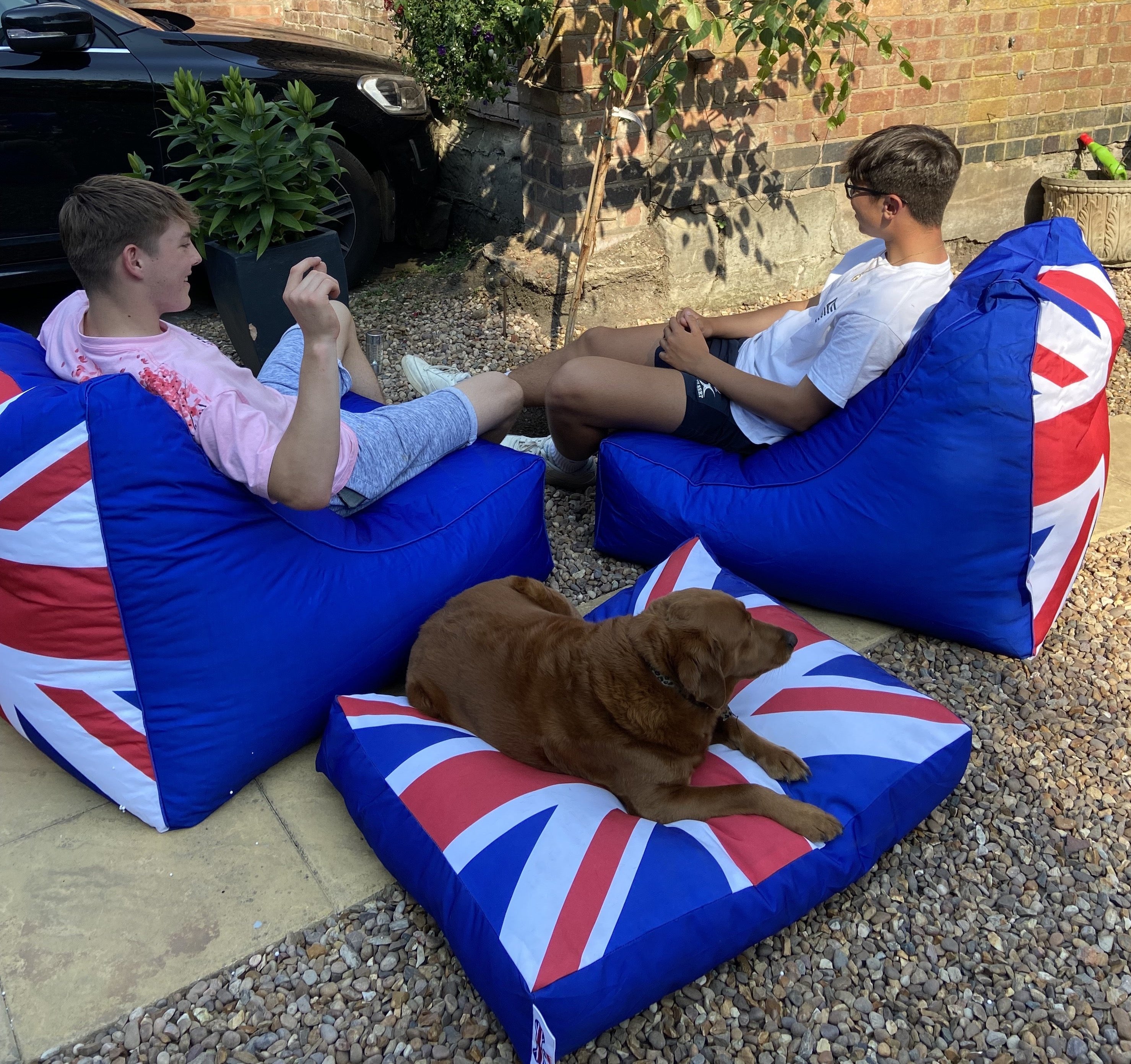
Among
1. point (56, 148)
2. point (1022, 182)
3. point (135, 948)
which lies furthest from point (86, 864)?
point (1022, 182)

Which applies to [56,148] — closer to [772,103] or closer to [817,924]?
[772,103]

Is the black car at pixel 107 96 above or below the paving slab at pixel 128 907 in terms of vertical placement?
above

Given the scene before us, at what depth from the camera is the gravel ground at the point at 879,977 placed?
1938 mm

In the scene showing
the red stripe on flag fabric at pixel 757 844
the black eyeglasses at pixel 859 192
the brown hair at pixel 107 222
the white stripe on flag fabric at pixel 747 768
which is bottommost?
the white stripe on flag fabric at pixel 747 768

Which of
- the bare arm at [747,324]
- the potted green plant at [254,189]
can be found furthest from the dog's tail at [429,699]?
the potted green plant at [254,189]

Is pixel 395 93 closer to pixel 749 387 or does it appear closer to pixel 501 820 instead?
pixel 749 387

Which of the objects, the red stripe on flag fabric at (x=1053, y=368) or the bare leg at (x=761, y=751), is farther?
the red stripe on flag fabric at (x=1053, y=368)

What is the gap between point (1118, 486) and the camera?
3871 millimetres

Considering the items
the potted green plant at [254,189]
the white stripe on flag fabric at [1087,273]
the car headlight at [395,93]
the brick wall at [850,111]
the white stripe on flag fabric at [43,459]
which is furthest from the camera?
the car headlight at [395,93]

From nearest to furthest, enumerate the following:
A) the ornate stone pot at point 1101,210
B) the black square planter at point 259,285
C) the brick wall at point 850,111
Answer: the black square planter at point 259,285 < the brick wall at point 850,111 < the ornate stone pot at point 1101,210

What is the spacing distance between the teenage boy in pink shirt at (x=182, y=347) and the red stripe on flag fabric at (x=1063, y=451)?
196 centimetres

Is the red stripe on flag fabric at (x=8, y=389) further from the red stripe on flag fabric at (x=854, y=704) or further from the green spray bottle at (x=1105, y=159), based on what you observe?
the green spray bottle at (x=1105, y=159)

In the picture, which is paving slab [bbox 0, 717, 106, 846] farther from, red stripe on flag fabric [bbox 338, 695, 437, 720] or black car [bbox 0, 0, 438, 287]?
black car [bbox 0, 0, 438, 287]

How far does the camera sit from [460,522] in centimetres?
295
